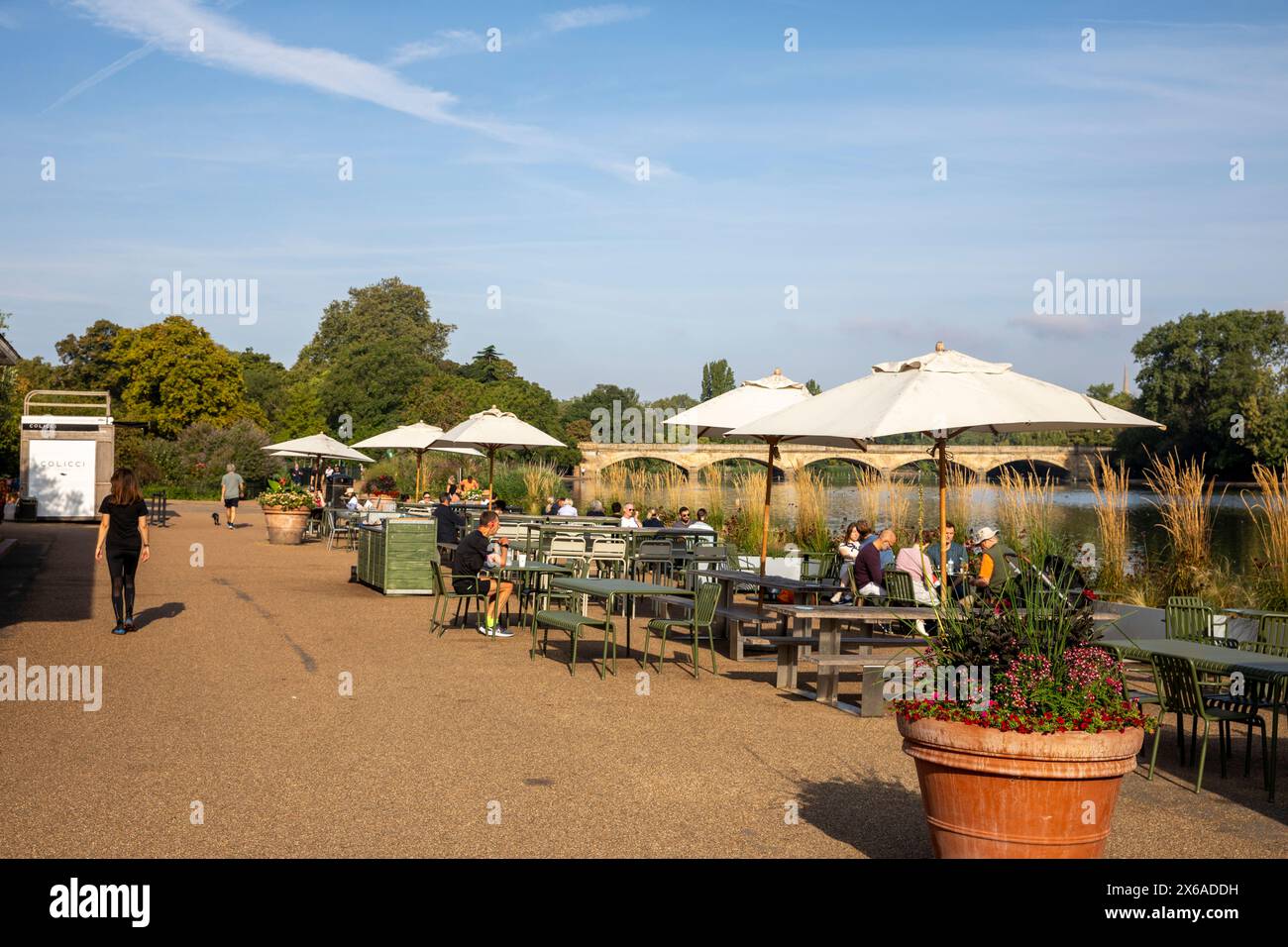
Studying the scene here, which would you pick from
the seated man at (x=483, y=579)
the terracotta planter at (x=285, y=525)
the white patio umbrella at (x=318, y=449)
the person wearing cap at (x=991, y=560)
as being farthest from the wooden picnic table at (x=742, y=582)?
the white patio umbrella at (x=318, y=449)

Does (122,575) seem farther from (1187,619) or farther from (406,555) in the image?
(1187,619)

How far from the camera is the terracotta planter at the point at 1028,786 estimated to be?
15.7 feet

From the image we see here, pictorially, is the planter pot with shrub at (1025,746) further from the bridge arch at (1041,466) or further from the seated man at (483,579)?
the bridge arch at (1041,466)

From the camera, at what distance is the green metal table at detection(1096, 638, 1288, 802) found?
7.16m

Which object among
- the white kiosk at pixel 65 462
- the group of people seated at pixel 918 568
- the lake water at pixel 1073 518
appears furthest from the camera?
the white kiosk at pixel 65 462

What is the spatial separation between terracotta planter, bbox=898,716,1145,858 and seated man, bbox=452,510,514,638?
8.50m

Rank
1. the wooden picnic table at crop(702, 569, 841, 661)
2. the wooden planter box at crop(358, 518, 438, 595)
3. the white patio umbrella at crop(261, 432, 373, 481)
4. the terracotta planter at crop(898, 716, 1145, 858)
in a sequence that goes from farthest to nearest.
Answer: the white patio umbrella at crop(261, 432, 373, 481) < the wooden planter box at crop(358, 518, 438, 595) < the wooden picnic table at crop(702, 569, 841, 661) < the terracotta planter at crop(898, 716, 1145, 858)

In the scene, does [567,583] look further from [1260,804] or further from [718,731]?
[1260,804]

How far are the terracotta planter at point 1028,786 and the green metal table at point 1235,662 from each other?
2137 mm

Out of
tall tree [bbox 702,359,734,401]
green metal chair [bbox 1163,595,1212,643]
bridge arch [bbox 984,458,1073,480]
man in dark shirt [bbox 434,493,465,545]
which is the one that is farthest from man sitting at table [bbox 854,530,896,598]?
tall tree [bbox 702,359,734,401]

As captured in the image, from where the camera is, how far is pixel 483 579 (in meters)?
13.1

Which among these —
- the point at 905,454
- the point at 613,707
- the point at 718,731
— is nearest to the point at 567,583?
the point at 613,707

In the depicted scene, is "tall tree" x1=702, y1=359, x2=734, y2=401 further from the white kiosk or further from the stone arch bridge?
the white kiosk

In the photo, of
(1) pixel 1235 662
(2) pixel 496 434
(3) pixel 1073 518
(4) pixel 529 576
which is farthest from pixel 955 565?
(3) pixel 1073 518
